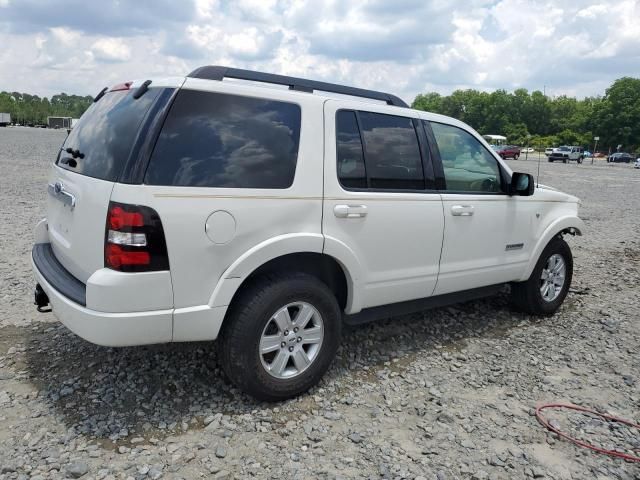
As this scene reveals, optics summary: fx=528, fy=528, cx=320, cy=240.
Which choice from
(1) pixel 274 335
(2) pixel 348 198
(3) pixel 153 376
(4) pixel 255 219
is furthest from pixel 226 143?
(3) pixel 153 376

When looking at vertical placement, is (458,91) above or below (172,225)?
above

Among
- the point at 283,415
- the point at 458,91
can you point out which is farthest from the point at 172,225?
the point at 458,91

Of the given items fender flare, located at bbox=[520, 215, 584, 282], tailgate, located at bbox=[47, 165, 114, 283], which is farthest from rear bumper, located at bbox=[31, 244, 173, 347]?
fender flare, located at bbox=[520, 215, 584, 282]

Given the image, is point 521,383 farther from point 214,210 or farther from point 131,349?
point 131,349

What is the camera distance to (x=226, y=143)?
3.08m

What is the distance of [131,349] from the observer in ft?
13.2

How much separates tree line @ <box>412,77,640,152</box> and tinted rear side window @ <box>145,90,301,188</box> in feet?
247

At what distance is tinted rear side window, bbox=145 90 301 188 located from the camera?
9.49 feet

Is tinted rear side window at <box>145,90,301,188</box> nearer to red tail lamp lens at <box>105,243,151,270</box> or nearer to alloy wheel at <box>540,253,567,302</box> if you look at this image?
red tail lamp lens at <box>105,243,151,270</box>

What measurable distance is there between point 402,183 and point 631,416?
86.5 inches

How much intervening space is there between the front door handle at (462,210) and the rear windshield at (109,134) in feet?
7.73

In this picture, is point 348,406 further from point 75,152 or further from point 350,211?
point 75,152

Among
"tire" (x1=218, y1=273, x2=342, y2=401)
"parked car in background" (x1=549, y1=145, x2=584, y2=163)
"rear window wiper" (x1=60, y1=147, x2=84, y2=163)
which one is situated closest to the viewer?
"tire" (x1=218, y1=273, x2=342, y2=401)

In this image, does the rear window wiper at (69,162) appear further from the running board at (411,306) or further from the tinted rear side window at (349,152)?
the running board at (411,306)
